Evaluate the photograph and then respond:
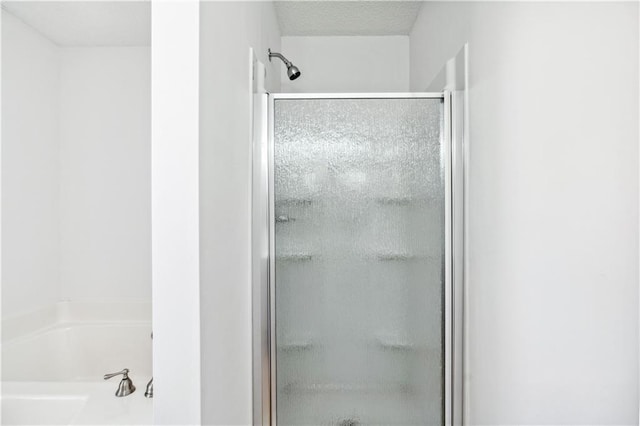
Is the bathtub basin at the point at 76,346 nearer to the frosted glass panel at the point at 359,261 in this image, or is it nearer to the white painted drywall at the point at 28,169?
the white painted drywall at the point at 28,169

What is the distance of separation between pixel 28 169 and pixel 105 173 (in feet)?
1.14

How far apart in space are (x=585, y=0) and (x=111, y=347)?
2507mm

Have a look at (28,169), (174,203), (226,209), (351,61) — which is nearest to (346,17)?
(351,61)

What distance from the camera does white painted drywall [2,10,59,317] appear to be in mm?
1894

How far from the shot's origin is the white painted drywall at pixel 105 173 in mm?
2227

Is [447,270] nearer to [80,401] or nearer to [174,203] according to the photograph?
[174,203]

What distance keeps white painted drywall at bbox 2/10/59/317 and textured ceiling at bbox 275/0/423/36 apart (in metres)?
1.29

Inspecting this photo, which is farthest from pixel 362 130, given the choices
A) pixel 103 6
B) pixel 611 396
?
pixel 103 6

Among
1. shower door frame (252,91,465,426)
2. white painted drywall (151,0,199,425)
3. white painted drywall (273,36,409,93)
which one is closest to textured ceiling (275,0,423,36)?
white painted drywall (273,36,409,93)

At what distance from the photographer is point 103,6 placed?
184 cm

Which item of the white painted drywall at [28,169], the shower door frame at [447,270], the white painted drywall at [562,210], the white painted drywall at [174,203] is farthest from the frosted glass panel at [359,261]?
the white painted drywall at [28,169]

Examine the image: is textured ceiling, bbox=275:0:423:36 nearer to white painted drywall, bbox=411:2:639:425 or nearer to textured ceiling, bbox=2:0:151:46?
textured ceiling, bbox=2:0:151:46

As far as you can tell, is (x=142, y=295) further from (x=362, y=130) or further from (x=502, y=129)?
(x=502, y=129)

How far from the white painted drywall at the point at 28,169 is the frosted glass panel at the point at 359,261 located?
4.32 ft
